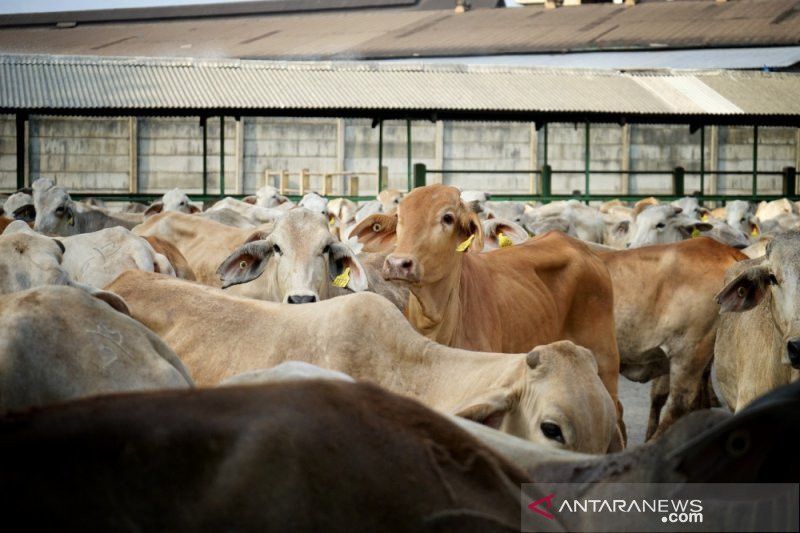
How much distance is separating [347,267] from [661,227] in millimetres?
8689

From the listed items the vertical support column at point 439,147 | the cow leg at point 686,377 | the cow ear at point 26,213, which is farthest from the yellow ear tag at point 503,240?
the vertical support column at point 439,147

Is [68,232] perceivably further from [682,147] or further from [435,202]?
[682,147]

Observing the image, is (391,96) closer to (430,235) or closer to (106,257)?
(106,257)

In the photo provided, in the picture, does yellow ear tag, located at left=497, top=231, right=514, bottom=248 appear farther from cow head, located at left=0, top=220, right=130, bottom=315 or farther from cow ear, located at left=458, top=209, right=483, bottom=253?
cow head, located at left=0, top=220, right=130, bottom=315

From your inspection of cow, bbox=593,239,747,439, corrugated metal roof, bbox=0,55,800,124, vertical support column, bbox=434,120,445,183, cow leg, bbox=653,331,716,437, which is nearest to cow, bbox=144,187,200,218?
corrugated metal roof, bbox=0,55,800,124

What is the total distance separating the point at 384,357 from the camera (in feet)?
14.8

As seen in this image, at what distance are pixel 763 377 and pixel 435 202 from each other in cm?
189

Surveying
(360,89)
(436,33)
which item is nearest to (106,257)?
(360,89)

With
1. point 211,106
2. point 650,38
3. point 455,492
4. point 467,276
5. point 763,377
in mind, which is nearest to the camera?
point 455,492

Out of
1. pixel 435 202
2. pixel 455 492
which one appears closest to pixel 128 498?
pixel 455 492

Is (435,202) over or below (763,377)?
over

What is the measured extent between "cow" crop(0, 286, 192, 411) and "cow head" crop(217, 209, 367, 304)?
280cm

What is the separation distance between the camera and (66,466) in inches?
73.9

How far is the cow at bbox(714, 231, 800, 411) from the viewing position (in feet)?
19.7
